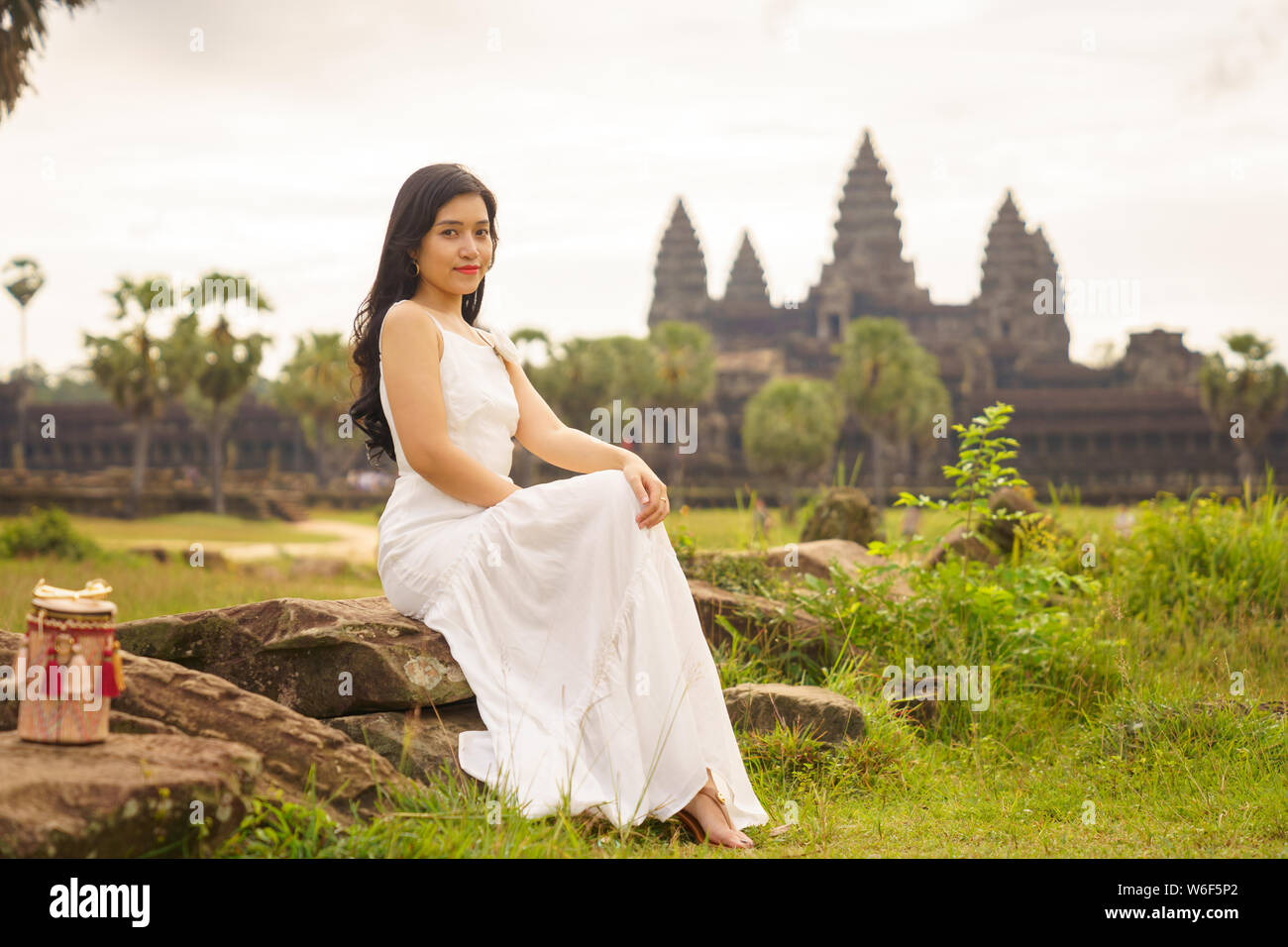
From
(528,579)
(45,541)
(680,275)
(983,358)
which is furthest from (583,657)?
(680,275)

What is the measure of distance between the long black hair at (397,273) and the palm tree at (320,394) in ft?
110

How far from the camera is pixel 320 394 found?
127 ft

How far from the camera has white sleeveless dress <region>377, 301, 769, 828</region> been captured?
10.7 ft

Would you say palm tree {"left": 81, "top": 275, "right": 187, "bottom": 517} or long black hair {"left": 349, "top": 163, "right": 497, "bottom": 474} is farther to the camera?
palm tree {"left": 81, "top": 275, "right": 187, "bottom": 517}

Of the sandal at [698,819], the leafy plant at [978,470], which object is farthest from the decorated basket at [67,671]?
the leafy plant at [978,470]

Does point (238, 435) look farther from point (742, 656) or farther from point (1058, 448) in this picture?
point (742, 656)

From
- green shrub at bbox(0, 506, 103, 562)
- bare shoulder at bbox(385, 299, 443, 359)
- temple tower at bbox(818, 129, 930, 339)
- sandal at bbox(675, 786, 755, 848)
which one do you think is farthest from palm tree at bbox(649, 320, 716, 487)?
sandal at bbox(675, 786, 755, 848)

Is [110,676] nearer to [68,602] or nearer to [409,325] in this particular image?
[68,602]

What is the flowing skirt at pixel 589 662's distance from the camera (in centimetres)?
327

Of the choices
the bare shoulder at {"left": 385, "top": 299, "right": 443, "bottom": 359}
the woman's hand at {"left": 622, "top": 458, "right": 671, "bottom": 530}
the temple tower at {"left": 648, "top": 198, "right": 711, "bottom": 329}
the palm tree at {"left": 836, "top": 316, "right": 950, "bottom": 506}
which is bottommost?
the woman's hand at {"left": 622, "top": 458, "right": 671, "bottom": 530}

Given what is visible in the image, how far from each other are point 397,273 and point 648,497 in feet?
3.80

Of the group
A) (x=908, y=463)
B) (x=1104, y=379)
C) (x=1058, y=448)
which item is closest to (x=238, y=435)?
(x=908, y=463)

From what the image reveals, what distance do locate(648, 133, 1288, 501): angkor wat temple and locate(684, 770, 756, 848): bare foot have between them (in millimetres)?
31309

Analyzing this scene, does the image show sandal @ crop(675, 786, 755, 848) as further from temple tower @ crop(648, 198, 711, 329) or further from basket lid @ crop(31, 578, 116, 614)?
temple tower @ crop(648, 198, 711, 329)
